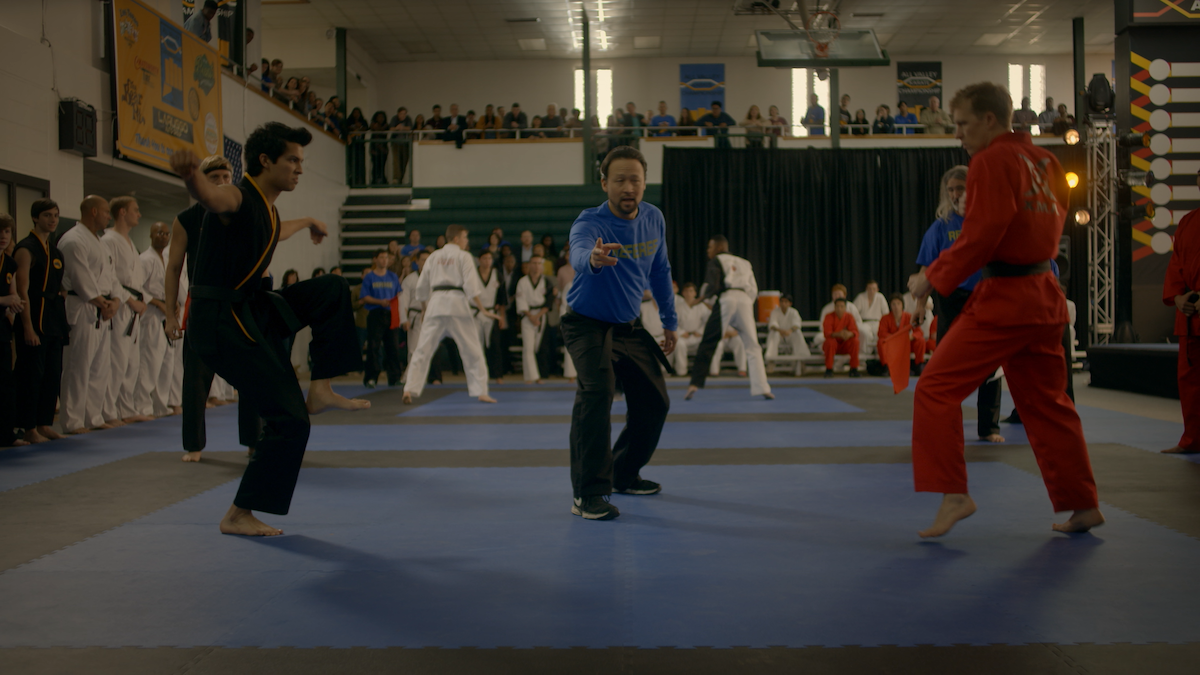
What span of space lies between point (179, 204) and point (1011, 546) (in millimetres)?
10750

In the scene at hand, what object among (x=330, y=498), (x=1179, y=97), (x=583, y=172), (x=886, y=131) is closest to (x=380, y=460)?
(x=330, y=498)

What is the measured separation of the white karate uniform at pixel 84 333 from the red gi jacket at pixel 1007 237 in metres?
5.63

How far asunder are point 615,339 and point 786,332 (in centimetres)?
895

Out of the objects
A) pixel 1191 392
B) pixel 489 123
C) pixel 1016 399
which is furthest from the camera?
pixel 489 123

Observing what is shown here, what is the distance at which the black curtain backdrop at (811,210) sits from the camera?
13906 mm

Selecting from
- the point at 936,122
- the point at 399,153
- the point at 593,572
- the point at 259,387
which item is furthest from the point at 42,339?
the point at 936,122

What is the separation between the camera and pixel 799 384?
10.0m

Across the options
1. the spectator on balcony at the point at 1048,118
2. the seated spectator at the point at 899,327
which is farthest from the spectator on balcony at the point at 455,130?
the spectator on balcony at the point at 1048,118

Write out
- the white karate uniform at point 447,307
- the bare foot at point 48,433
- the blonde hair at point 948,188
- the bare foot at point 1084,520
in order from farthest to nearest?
the white karate uniform at point 447,307 < the bare foot at point 48,433 < the blonde hair at point 948,188 < the bare foot at point 1084,520

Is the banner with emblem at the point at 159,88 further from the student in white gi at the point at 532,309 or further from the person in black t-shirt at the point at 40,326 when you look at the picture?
the student in white gi at the point at 532,309

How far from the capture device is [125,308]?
6.29 metres

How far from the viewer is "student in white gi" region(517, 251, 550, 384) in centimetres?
1064

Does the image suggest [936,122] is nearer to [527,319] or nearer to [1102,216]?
[1102,216]

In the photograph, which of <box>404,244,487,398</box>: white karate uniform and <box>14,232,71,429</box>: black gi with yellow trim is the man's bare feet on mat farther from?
<box>14,232,71,429</box>: black gi with yellow trim
